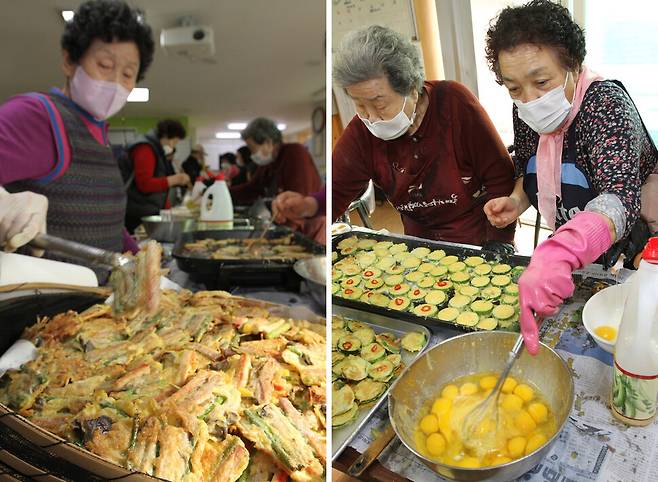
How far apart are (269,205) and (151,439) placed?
34cm

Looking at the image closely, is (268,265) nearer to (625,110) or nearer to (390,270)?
(390,270)

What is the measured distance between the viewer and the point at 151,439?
1.65 feet

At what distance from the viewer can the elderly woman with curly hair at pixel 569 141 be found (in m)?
0.56

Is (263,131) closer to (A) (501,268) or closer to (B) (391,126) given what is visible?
(B) (391,126)

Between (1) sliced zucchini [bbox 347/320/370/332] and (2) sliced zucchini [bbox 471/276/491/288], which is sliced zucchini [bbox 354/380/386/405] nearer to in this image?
(1) sliced zucchini [bbox 347/320/370/332]

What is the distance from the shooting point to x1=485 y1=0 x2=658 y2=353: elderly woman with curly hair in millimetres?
560

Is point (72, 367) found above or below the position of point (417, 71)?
below

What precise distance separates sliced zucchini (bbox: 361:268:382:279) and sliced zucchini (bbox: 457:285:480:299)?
139mm

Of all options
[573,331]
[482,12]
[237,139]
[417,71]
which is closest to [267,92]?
[237,139]

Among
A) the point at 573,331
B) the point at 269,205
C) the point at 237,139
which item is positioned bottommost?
the point at 573,331

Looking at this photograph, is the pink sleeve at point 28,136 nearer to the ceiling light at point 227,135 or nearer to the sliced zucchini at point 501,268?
the ceiling light at point 227,135

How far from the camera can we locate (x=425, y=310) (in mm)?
712

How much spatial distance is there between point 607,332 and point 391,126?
428mm

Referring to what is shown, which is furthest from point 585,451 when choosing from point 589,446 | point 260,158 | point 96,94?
point 96,94
